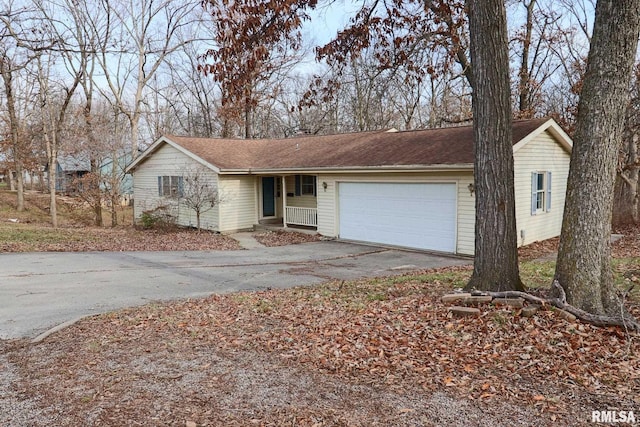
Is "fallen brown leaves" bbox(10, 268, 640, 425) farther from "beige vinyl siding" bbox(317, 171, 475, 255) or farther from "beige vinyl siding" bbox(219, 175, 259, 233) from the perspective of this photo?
"beige vinyl siding" bbox(219, 175, 259, 233)

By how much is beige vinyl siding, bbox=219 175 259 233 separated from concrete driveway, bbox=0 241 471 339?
4156mm

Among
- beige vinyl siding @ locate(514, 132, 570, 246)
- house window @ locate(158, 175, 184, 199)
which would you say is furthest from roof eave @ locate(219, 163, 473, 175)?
house window @ locate(158, 175, 184, 199)

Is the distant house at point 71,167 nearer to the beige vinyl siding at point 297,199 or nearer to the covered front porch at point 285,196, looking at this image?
the covered front porch at point 285,196

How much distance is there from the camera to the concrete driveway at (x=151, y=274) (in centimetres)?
748

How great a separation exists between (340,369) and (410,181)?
10348 millimetres

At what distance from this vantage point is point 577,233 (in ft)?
17.2

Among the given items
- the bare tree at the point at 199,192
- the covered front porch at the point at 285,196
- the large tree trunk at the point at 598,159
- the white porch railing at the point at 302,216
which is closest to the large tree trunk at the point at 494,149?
the large tree trunk at the point at 598,159

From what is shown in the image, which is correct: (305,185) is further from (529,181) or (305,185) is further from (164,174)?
(529,181)

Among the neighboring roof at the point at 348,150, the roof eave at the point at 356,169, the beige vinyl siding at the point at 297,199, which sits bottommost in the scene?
the beige vinyl siding at the point at 297,199

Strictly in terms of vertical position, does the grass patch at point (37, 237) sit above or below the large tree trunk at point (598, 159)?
below

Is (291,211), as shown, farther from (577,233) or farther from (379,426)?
(379,426)

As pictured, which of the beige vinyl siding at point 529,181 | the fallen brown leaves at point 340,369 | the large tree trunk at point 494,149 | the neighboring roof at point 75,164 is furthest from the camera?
the neighboring roof at point 75,164

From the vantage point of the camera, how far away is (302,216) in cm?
1820

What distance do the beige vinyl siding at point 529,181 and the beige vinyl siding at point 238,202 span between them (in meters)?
10.4
